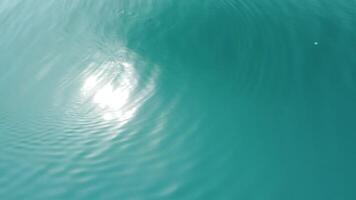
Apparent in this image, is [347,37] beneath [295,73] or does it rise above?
above

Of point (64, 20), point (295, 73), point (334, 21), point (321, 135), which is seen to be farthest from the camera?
point (64, 20)

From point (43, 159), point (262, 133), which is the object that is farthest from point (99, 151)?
point (262, 133)

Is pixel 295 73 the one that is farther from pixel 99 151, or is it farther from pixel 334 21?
pixel 99 151

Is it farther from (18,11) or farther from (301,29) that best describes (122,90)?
(18,11)

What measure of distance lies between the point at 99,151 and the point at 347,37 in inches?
348

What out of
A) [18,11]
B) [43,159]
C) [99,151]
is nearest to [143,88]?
[99,151]

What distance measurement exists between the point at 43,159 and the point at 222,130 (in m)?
4.99

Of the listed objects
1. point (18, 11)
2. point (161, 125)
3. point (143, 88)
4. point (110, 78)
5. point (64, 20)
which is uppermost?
point (18, 11)

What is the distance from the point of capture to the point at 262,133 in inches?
273

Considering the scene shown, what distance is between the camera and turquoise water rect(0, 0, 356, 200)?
6.34 metres

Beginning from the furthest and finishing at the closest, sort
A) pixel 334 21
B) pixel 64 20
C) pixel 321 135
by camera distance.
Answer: pixel 64 20
pixel 334 21
pixel 321 135

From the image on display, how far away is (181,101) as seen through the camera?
7.89 meters

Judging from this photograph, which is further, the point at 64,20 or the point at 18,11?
the point at 18,11

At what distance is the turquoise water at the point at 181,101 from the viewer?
6.34 meters
